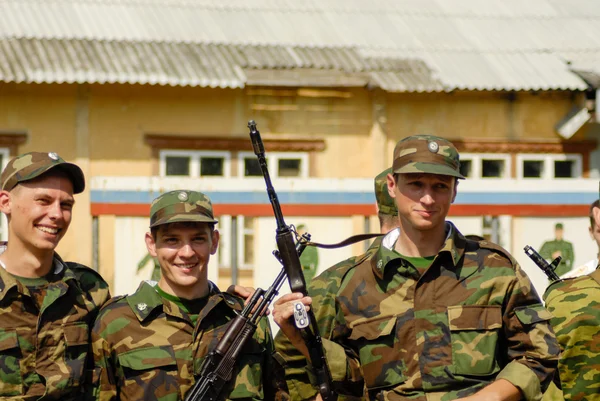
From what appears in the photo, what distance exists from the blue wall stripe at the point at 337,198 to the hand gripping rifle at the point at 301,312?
4.33 metres

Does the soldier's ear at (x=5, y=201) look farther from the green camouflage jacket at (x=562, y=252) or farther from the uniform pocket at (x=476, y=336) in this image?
the green camouflage jacket at (x=562, y=252)

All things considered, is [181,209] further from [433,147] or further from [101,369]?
[433,147]

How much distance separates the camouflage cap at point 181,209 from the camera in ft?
14.1

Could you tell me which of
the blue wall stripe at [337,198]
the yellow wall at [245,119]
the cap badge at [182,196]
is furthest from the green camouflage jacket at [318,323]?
the yellow wall at [245,119]

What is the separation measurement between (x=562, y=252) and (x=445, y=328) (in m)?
5.36

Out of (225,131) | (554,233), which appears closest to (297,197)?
(554,233)

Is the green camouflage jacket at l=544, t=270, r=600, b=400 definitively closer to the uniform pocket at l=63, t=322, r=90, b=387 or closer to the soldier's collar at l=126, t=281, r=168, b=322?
the soldier's collar at l=126, t=281, r=168, b=322

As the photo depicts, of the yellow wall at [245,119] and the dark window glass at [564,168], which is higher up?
the yellow wall at [245,119]

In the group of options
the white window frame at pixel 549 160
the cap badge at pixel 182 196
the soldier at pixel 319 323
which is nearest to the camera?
the soldier at pixel 319 323

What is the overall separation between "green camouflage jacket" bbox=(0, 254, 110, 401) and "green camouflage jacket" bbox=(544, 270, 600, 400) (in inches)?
88.0

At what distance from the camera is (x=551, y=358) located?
12.8 ft

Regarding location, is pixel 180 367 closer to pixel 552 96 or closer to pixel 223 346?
pixel 223 346

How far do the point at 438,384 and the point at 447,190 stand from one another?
0.76 m

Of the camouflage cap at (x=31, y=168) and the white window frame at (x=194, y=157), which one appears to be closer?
the camouflage cap at (x=31, y=168)
